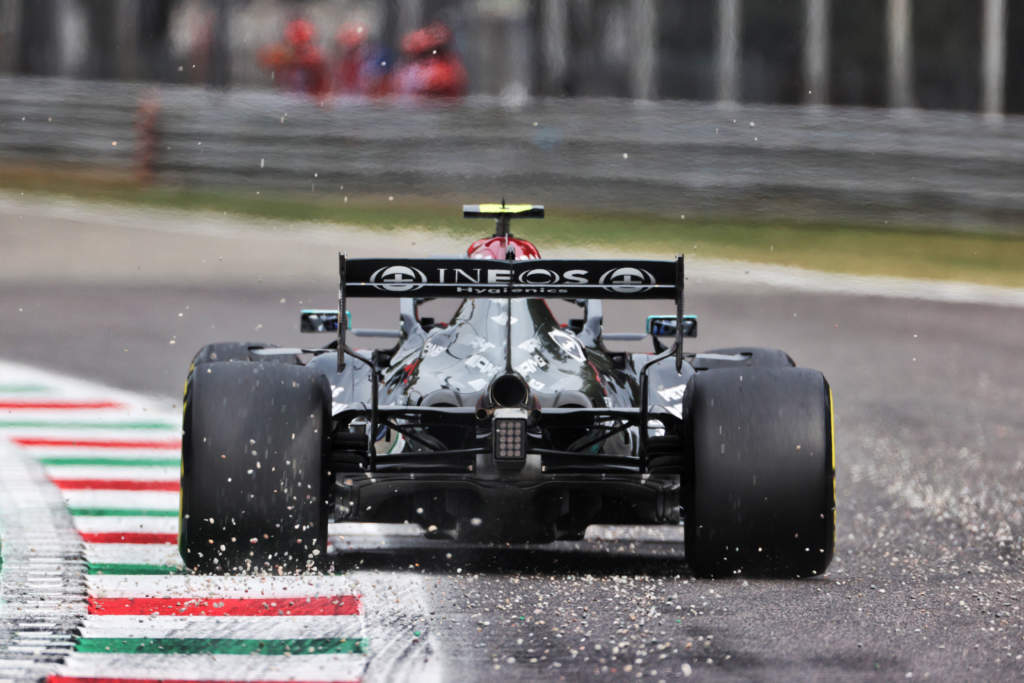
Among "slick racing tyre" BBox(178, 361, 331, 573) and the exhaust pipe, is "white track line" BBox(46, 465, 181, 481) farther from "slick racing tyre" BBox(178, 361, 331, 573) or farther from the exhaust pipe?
the exhaust pipe

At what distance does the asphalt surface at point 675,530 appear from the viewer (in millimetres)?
6297

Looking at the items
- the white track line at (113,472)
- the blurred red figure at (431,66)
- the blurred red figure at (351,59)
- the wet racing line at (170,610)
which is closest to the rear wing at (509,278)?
the wet racing line at (170,610)

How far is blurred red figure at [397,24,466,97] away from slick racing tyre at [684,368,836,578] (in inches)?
790

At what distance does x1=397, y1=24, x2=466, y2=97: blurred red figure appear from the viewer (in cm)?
2733

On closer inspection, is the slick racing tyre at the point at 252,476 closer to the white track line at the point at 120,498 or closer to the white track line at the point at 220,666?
the white track line at the point at 220,666

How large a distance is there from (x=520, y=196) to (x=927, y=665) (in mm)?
16879

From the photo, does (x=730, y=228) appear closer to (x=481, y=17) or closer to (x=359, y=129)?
(x=359, y=129)

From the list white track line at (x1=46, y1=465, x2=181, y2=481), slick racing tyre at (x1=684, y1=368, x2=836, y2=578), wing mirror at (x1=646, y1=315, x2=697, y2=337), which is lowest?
white track line at (x1=46, y1=465, x2=181, y2=481)

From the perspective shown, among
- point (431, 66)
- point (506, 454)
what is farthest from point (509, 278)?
point (431, 66)

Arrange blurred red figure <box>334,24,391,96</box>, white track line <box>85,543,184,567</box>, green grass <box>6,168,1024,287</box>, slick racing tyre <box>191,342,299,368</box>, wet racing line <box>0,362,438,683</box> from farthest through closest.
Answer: blurred red figure <box>334,24,391,96</box>
green grass <box>6,168,1024,287</box>
slick racing tyre <box>191,342,299,368</box>
white track line <box>85,543,184,567</box>
wet racing line <box>0,362,438,683</box>

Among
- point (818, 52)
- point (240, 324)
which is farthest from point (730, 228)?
point (240, 324)

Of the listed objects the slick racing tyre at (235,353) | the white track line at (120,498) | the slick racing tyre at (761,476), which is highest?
the slick racing tyre at (235,353)

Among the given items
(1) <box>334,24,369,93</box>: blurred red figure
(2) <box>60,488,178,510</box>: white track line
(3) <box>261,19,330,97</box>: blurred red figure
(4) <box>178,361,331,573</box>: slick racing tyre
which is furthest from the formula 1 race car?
(1) <box>334,24,369,93</box>: blurred red figure

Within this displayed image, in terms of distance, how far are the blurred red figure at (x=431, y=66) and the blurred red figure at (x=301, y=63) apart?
1.34m
